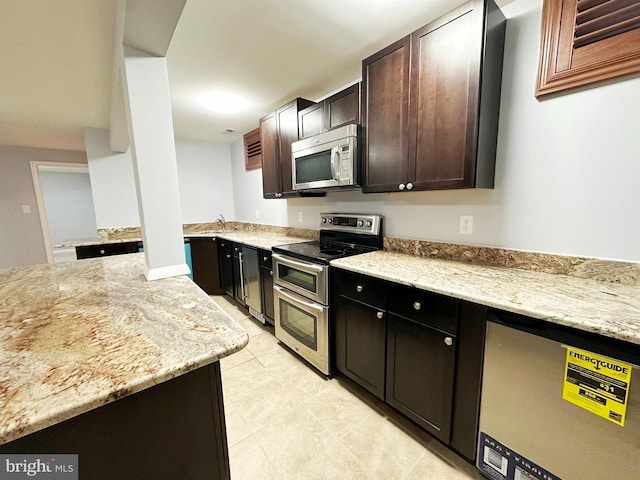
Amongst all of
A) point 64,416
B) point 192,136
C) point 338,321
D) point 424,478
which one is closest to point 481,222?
point 338,321

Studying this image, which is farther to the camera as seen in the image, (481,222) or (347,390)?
(347,390)

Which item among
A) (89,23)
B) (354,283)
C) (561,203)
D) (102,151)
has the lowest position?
(354,283)

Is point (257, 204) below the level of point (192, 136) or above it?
below

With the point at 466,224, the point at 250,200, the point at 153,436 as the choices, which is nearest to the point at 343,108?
the point at 466,224

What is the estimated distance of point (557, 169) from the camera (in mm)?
1287

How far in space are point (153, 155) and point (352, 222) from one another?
1486mm

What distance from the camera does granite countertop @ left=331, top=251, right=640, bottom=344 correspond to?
2.74ft

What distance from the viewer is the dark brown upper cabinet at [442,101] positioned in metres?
1.27

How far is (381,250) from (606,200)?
124 cm

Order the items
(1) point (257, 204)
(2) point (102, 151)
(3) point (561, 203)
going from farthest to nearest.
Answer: (1) point (257, 204) → (2) point (102, 151) → (3) point (561, 203)

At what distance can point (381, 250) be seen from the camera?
208 cm

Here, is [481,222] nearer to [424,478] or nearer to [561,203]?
[561,203]

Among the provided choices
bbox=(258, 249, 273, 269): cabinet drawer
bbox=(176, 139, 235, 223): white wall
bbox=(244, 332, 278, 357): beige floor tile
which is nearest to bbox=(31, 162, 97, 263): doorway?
bbox=(176, 139, 235, 223): white wall

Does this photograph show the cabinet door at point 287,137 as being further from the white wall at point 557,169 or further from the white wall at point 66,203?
the white wall at point 66,203
